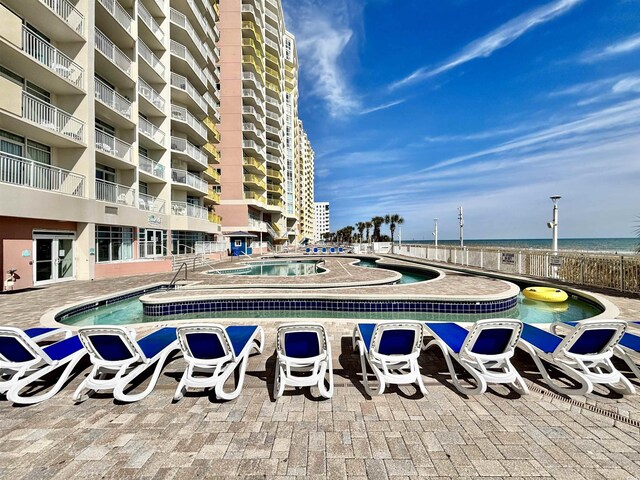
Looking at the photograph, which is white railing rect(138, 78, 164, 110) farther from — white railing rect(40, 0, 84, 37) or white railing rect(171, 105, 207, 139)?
white railing rect(40, 0, 84, 37)

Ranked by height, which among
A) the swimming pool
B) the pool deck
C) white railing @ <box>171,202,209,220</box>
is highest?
white railing @ <box>171,202,209,220</box>

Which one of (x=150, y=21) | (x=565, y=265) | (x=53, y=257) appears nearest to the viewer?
(x=565, y=265)

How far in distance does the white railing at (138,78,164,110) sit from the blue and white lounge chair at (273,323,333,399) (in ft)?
72.8

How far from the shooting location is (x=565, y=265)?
12164 mm

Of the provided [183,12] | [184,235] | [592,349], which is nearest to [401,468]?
[592,349]

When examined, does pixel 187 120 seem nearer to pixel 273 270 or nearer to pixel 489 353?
pixel 273 270

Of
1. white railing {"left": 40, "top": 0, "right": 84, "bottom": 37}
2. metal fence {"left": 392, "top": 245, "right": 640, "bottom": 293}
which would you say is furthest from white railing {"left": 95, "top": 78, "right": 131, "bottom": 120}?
metal fence {"left": 392, "top": 245, "right": 640, "bottom": 293}

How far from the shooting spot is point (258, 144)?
1519 inches

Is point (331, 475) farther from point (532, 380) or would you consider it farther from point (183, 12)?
point (183, 12)

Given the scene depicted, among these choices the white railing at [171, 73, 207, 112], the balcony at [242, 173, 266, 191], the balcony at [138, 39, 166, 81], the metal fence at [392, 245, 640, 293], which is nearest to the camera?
the metal fence at [392, 245, 640, 293]

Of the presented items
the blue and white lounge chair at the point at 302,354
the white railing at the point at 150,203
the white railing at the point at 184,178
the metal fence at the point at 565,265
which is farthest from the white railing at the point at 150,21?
the metal fence at the point at 565,265

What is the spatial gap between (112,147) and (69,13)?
610 centimetres

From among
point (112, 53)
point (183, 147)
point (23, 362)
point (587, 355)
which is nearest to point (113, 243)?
point (183, 147)

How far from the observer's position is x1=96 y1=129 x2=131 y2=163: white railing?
49.2 feet
